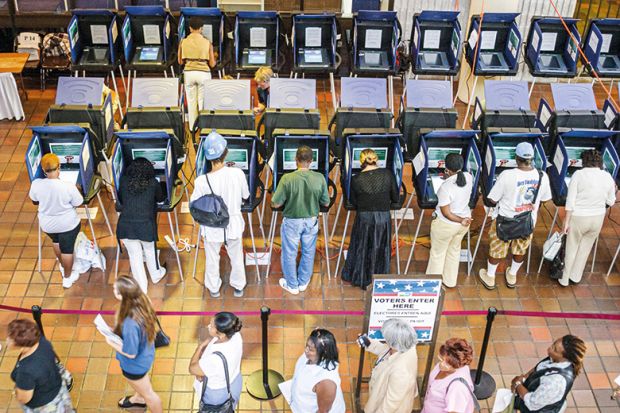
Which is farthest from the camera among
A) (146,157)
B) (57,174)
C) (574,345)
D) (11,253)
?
(11,253)

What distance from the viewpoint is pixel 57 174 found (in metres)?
6.26

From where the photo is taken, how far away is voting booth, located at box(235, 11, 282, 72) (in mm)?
9117

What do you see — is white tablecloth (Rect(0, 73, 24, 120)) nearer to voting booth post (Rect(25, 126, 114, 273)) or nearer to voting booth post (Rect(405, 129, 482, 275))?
voting booth post (Rect(25, 126, 114, 273))

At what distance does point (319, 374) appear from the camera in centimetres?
457

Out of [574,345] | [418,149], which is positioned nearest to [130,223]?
[418,149]

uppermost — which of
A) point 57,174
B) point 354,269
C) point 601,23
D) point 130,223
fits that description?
point 601,23

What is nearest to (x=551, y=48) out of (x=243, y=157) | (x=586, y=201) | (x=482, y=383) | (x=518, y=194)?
(x=586, y=201)

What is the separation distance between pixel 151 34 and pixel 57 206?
378cm

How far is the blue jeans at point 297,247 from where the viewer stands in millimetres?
6551

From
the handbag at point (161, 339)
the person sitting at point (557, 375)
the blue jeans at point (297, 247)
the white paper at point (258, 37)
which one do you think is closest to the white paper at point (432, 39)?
the white paper at point (258, 37)

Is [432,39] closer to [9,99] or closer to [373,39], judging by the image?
[373,39]

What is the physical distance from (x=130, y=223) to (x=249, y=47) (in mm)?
3827

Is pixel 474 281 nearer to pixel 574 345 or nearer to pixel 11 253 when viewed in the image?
pixel 574 345

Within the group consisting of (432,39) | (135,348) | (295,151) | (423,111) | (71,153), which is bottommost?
(135,348)
